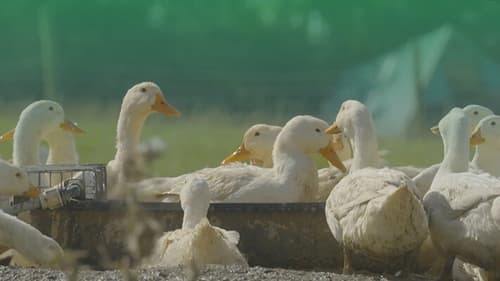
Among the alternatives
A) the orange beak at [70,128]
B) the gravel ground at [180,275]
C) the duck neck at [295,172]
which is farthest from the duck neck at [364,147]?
the orange beak at [70,128]

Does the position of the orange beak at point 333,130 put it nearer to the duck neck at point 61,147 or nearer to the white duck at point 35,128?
the white duck at point 35,128

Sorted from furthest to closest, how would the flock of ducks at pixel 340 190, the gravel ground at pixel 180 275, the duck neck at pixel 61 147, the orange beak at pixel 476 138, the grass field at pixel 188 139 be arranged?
1. the grass field at pixel 188 139
2. the duck neck at pixel 61 147
3. the orange beak at pixel 476 138
4. the flock of ducks at pixel 340 190
5. the gravel ground at pixel 180 275

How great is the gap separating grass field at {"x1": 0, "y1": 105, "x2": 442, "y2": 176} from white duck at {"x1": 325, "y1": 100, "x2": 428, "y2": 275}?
12.4 ft

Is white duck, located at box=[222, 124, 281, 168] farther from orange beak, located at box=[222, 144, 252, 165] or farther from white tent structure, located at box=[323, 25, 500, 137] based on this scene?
white tent structure, located at box=[323, 25, 500, 137]

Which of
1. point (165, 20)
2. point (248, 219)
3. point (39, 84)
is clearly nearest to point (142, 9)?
point (165, 20)

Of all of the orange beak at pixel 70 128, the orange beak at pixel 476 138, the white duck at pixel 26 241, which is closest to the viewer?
the white duck at pixel 26 241

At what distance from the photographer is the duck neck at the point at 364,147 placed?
22.5ft

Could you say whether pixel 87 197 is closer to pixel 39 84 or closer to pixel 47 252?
pixel 47 252

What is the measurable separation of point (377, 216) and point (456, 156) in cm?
140

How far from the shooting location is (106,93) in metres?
10.0

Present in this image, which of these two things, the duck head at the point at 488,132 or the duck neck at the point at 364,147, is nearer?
the duck neck at the point at 364,147

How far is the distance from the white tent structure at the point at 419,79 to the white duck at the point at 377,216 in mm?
4861

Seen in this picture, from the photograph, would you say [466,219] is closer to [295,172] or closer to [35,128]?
[295,172]

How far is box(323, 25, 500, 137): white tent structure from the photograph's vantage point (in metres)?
10.3
